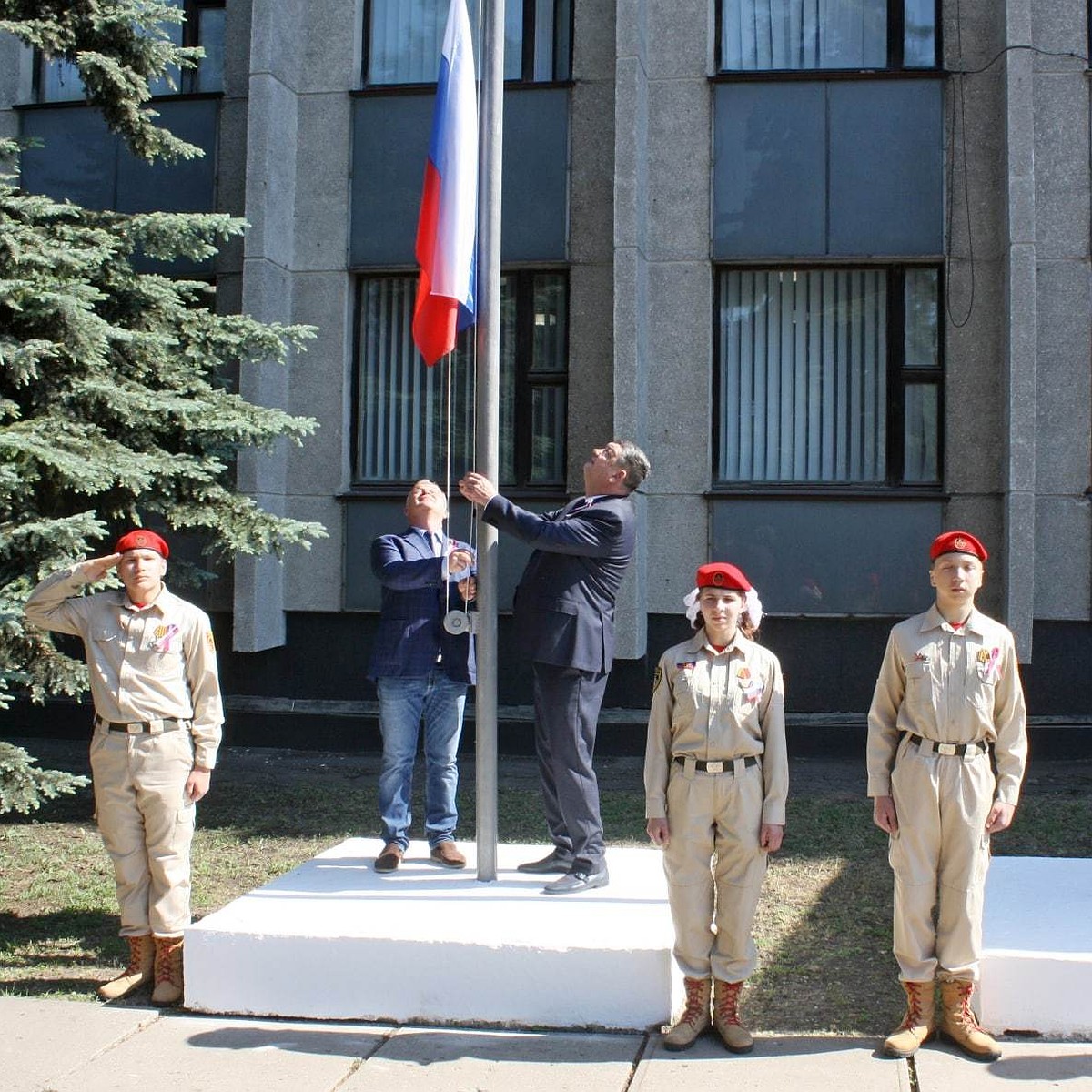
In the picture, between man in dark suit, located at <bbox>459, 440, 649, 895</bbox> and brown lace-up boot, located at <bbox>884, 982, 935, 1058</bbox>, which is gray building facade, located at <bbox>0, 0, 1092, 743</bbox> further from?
brown lace-up boot, located at <bbox>884, 982, 935, 1058</bbox>

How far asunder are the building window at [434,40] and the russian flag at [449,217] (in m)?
5.88

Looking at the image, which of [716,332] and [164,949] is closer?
[164,949]

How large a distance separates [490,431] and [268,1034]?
9.16 ft

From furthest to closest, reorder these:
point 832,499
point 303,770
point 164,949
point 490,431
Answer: point 832,499
point 303,770
point 490,431
point 164,949

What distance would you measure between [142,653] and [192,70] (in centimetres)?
868

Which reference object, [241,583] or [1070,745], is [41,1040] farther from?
[1070,745]

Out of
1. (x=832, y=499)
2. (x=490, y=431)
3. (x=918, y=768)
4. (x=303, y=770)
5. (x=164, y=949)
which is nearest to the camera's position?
(x=918, y=768)

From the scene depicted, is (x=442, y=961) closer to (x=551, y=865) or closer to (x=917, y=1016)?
(x=551, y=865)

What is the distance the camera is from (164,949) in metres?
5.46

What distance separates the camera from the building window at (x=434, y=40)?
38.7ft

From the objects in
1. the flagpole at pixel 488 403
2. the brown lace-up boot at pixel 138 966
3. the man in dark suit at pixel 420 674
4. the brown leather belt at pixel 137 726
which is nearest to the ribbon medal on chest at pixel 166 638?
the brown leather belt at pixel 137 726

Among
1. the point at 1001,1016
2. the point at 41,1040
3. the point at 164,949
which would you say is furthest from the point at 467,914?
the point at 1001,1016

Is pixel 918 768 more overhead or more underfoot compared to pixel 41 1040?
more overhead

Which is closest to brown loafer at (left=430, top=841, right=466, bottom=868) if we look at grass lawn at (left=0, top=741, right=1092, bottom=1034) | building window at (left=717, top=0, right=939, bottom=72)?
grass lawn at (left=0, top=741, right=1092, bottom=1034)
